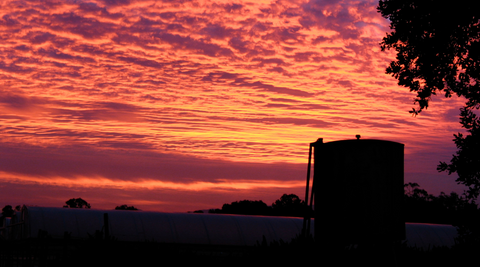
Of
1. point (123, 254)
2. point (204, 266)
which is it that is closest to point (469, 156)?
point (204, 266)

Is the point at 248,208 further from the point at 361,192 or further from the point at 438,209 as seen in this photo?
the point at 361,192

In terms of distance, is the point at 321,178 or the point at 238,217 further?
the point at 238,217

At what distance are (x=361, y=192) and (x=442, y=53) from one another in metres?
9.84

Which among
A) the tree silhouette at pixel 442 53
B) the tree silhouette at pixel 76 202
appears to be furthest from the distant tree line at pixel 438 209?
the tree silhouette at pixel 76 202

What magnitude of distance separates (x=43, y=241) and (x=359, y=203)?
10.7 m

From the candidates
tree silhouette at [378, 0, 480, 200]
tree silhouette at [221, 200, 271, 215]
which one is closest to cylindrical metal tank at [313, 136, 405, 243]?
tree silhouette at [378, 0, 480, 200]

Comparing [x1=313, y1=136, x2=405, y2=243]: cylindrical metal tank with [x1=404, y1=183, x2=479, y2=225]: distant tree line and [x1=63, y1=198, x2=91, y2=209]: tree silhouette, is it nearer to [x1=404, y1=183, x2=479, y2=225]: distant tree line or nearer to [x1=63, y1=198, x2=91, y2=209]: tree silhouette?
[x1=404, y1=183, x2=479, y2=225]: distant tree line

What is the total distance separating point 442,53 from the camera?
2098 cm

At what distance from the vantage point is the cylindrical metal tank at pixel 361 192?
549 inches

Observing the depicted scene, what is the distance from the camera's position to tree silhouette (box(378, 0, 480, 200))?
19.6 m

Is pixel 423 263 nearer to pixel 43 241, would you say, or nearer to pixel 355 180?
pixel 355 180

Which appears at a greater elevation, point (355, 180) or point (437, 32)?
point (437, 32)

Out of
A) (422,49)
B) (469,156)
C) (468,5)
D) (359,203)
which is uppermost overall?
(468,5)

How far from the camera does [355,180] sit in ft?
46.1
